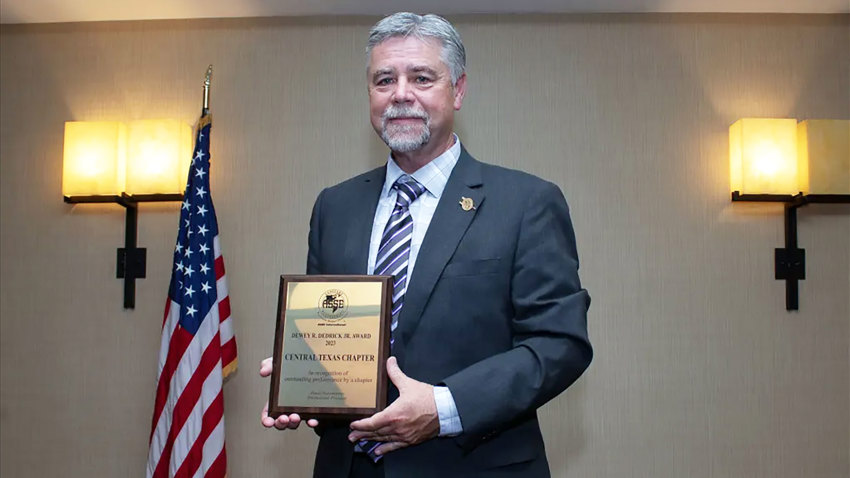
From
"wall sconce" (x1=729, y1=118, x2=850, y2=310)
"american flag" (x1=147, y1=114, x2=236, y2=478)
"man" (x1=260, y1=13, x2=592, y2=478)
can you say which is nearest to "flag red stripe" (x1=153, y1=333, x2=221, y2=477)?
"american flag" (x1=147, y1=114, x2=236, y2=478)

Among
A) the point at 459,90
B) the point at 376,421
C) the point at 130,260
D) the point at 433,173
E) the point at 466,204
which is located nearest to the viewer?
the point at 376,421

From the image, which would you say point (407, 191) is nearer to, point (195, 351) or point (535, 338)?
point (535, 338)

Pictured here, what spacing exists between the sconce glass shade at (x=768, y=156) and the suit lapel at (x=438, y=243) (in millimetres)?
1853

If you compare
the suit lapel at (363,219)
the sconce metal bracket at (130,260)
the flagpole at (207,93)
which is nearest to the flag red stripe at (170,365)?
the sconce metal bracket at (130,260)

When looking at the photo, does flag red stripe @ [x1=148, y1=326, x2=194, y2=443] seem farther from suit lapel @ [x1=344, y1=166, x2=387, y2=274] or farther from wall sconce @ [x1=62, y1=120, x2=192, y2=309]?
suit lapel @ [x1=344, y1=166, x2=387, y2=274]

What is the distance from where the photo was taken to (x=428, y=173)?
73.2 inches

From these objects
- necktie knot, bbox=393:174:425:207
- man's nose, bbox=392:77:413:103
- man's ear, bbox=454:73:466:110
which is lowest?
necktie knot, bbox=393:174:425:207

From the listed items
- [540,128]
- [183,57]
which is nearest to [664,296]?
[540,128]

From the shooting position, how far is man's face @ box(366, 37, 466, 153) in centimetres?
180

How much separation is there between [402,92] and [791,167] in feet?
6.80

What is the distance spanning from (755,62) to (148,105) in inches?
93.9

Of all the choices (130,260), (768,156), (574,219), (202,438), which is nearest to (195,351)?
(202,438)

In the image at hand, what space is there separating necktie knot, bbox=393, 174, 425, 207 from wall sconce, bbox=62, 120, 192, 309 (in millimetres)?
1781

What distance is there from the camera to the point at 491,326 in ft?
5.57
